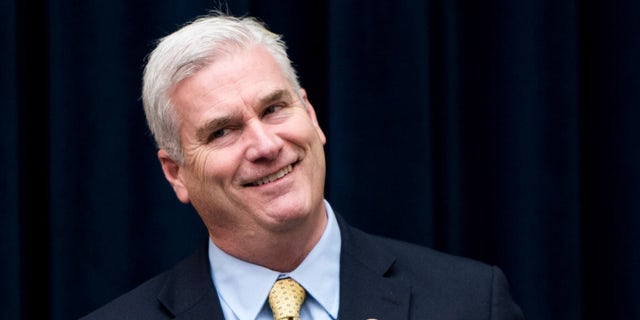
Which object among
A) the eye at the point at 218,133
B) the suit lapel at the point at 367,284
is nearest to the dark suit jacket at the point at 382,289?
the suit lapel at the point at 367,284

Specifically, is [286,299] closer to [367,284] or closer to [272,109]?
[367,284]

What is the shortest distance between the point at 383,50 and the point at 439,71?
0.65 ft

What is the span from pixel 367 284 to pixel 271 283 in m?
0.18

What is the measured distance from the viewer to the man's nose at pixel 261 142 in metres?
1.67

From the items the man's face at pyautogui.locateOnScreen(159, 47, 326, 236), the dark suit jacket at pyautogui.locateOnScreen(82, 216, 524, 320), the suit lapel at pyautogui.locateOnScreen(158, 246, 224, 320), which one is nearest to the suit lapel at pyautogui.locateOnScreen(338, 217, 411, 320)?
the dark suit jacket at pyautogui.locateOnScreen(82, 216, 524, 320)

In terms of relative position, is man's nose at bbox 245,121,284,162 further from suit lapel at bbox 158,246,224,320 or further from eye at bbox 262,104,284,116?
suit lapel at bbox 158,246,224,320

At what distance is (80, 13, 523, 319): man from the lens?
1.69 metres

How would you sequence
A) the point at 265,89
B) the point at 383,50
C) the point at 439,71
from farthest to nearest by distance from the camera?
1. the point at 439,71
2. the point at 383,50
3. the point at 265,89

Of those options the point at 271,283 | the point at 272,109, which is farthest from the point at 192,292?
the point at 272,109

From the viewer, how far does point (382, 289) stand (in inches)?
68.1

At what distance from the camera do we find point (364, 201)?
2084mm

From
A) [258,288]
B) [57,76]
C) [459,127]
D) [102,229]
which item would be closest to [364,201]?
[459,127]

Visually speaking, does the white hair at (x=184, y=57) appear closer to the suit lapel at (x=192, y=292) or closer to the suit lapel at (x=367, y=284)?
the suit lapel at (x=192, y=292)

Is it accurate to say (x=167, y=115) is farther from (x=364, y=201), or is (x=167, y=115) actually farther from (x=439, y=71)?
(x=439, y=71)
